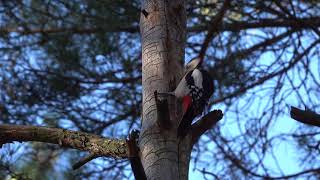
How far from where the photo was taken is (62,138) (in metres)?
2.16

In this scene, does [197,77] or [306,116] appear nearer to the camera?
[306,116]

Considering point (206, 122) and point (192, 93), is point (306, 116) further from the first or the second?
point (192, 93)

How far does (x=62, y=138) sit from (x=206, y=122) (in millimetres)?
537

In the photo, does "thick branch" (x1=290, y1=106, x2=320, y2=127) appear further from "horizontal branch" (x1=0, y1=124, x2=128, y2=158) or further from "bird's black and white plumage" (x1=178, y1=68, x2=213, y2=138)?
"horizontal branch" (x1=0, y1=124, x2=128, y2=158)

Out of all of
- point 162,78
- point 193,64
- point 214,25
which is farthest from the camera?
point 214,25

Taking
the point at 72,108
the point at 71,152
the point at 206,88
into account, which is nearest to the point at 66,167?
the point at 71,152

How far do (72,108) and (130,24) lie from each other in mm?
655

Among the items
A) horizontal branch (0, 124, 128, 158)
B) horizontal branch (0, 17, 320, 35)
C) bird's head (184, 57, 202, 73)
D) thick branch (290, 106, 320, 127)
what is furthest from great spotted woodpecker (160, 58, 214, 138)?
horizontal branch (0, 17, 320, 35)

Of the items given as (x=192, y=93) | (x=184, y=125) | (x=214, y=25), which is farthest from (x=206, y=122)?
(x=214, y=25)

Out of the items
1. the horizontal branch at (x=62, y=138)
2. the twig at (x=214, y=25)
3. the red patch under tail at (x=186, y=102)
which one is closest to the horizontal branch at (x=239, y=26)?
the twig at (x=214, y=25)

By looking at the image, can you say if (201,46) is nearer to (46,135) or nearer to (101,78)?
(101,78)

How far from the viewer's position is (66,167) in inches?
133

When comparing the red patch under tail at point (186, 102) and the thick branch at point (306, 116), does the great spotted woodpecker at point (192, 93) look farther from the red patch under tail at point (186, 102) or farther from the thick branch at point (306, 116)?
the thick branch at point (306, 116)

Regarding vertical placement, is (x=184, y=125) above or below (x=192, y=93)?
below
